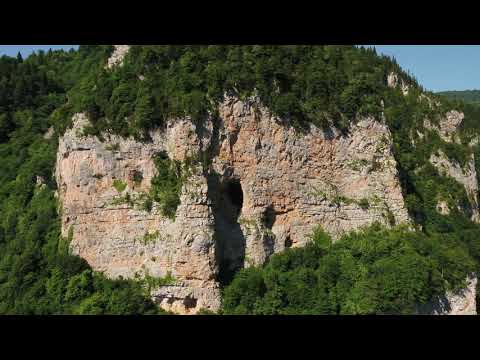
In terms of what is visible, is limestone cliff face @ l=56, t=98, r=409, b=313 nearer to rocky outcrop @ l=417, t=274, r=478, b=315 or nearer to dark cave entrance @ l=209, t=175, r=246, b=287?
dark cave entrance @ l=209, t=175, r=246, b=287

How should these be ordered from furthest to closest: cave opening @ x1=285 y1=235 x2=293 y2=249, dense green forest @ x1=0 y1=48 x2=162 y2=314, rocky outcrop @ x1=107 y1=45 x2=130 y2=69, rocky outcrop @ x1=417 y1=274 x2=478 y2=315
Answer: rocky outcrop @ x1=107 y1=45 x2=130 y2=69 < cave opening @ x1=285 y1=235 x2=293 y2=249 < dense green forest @ x1=0 y1=48 x2=162 y2=314 < rocky outcrop @ x1=417 y1=274 x2=478 y2=315

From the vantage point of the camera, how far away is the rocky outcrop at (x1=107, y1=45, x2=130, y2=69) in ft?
99.7

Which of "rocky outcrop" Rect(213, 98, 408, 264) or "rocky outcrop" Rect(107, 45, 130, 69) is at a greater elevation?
"rocky outcrop" Rect(107, 45, 130, 69)

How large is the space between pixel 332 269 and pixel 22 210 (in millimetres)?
24739

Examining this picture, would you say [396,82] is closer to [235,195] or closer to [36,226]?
[235,195]

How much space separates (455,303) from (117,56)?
27.8 metres

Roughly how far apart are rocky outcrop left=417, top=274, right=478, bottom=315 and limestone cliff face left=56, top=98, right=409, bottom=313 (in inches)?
220

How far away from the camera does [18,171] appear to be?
125 feet

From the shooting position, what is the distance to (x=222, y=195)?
30062 millimetres

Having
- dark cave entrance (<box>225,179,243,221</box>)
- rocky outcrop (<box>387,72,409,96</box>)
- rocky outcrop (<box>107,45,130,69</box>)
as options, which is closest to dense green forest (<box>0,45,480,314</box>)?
rocky outcrop (<box>107,45,130,69</box>)

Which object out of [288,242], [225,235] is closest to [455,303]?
[288,242]

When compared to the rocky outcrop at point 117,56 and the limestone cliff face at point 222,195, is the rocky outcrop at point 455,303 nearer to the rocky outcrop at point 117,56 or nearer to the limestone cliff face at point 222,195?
the limestone cliff face at point 222,195
